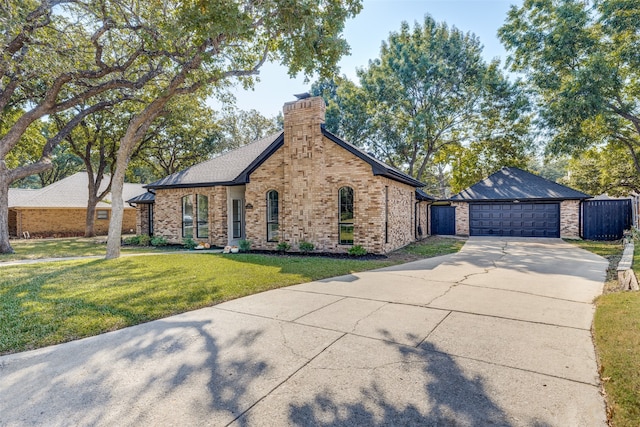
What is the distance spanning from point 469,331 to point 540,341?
798mm

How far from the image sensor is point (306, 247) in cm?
1201

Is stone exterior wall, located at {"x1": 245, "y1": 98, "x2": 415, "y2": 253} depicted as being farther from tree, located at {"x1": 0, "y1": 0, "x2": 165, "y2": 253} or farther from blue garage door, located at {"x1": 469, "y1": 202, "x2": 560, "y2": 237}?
blue garage door, located at {"x1": 469, "y1": 202, "x2": 560, "y2": 237}

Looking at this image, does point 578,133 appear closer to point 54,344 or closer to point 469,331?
point 469,331

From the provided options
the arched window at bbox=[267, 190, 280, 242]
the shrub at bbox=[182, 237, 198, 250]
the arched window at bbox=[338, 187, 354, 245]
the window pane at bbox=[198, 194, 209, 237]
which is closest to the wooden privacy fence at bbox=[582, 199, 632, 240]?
the arched window at bbox=[338, 187, 354, 245]

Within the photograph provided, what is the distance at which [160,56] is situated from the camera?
11320 millimetres

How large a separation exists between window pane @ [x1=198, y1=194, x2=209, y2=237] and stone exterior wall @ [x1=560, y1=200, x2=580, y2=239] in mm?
18628

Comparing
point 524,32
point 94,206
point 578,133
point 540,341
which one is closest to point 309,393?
point 540,341

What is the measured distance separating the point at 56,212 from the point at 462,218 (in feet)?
89.5

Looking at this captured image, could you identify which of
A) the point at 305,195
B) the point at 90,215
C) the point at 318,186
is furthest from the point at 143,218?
the point at 318,186

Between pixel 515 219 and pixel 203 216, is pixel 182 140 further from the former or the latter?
pixel 515 219

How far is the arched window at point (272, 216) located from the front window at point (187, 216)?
4.41m

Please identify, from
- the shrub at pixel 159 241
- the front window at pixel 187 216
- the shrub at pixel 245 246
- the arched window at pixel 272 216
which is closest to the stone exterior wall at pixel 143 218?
the shrub at pixel 159 241

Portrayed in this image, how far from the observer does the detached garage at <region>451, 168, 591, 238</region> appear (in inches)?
689

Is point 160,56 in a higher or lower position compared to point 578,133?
higher
